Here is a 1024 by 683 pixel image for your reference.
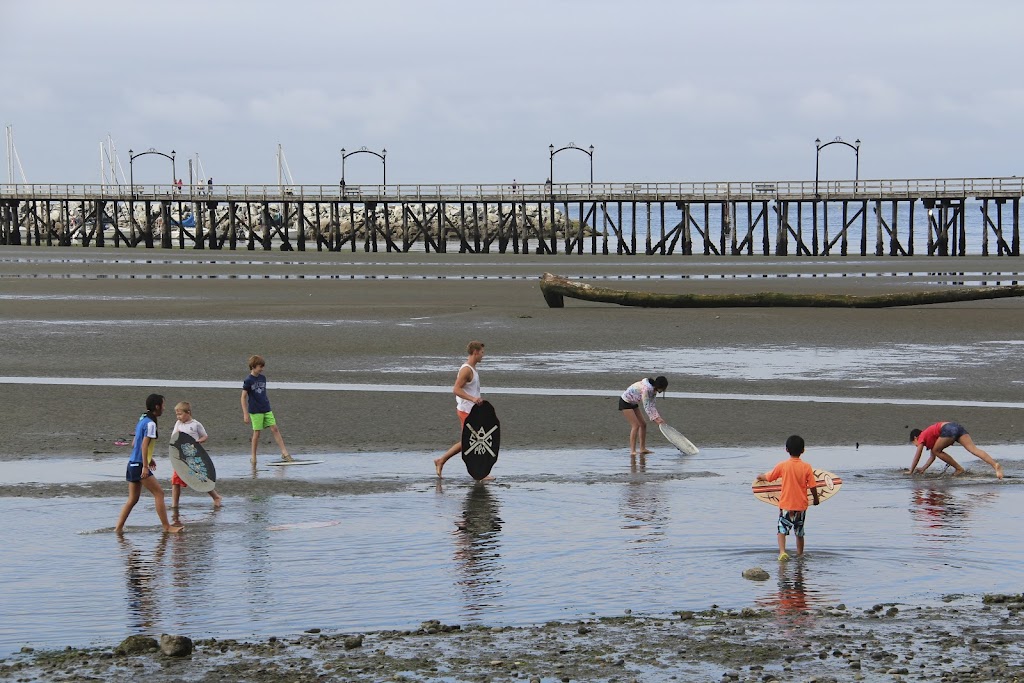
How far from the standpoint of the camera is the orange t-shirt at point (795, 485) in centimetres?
Answer: 982

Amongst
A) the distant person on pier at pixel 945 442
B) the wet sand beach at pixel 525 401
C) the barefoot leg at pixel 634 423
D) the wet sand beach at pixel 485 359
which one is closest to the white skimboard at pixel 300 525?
the wet sand beach at pixel 525 401

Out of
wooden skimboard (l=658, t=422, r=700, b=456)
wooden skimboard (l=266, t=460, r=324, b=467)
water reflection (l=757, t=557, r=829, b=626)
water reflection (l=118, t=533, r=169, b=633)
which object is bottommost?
water reflection (l=757, t=557, r=829, b=626)

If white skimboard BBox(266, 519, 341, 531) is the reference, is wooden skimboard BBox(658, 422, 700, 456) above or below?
above

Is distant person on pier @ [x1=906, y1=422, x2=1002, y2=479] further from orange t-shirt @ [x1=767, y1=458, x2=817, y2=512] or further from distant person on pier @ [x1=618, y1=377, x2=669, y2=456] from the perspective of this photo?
orange t-shirt @ [x1=767, y1=458, x2=817, y2=512]

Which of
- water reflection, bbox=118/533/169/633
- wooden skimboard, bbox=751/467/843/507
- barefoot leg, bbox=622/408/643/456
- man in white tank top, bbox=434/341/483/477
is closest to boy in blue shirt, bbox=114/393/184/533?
water reflection, bbox=118/533/169/633

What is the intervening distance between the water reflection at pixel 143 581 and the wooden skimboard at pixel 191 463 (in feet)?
2.30

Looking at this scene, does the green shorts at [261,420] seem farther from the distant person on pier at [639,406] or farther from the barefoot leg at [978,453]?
the barefoot leg at [978,453]

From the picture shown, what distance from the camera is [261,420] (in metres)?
14.3

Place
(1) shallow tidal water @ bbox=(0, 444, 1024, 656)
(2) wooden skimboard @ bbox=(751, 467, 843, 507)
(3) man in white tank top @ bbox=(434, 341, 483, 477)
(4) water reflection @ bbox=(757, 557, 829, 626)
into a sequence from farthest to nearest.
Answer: (3) man in white tank top @ bbox=(434, 341, 483, 477)
(2) wooden skimboard @ bbox=(751, 467, 843, 507)
(1) shallow tidal water @ bbox=(0, 444, 1024, 656)
(4) water reflection @ bbox=(757, 557, 829, 626)

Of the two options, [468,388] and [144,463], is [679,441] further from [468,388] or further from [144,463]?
[144,463]

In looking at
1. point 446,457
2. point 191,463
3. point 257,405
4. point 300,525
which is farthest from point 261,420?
point 300,525

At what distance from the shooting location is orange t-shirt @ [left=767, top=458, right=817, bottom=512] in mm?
9820

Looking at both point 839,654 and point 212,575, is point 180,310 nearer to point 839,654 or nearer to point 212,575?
point 212,575

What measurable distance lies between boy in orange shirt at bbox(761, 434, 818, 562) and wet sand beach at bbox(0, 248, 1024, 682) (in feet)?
1.05
